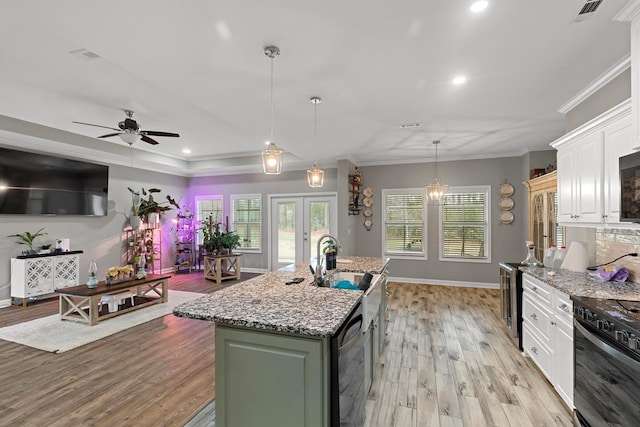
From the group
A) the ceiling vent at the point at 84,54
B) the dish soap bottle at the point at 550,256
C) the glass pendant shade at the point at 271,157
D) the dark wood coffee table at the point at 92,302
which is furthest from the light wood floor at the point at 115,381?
the dish soap bottle at the point at 550,256

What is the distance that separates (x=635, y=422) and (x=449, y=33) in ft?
7.99

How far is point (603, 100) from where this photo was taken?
2.79 m

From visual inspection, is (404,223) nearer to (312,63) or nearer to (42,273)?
(312,63)

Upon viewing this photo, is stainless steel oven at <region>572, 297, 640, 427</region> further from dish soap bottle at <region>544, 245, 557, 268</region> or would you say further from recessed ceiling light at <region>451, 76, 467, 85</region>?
recessed ceiling light at <region>451, 76, 467, 85</region>

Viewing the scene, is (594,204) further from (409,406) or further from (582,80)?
(409,406)

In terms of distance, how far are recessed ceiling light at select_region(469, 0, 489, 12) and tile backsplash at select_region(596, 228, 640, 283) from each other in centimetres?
219

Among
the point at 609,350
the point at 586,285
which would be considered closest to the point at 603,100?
the point at 586,285

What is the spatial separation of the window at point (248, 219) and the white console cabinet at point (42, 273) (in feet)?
10.9

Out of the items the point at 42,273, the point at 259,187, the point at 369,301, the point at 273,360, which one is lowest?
the point at 42,273

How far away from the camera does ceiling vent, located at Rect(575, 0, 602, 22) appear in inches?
68.7

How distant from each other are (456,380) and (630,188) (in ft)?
6.52

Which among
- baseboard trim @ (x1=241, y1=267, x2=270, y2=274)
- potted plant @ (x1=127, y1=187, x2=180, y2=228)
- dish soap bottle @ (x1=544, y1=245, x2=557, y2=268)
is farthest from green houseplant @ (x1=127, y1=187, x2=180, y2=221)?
dish soap bottle @ (x1=544, y1=245, x2=557, y2=268)

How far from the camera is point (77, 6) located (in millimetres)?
1710

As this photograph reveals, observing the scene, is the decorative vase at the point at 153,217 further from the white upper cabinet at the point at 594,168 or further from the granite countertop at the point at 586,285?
the white upper cabinet at the point at 594,168
